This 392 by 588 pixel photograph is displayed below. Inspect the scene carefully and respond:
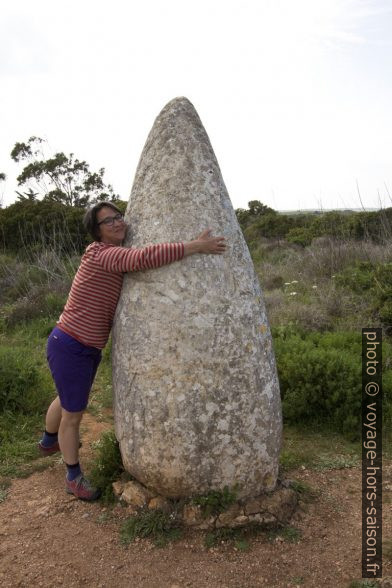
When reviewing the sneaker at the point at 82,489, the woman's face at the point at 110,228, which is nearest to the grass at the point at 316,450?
the sneaker at the point at 82,489

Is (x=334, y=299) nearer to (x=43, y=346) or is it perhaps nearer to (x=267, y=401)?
(x=43, y=346)

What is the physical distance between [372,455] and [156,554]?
214cm

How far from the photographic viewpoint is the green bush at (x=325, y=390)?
15.3 ft

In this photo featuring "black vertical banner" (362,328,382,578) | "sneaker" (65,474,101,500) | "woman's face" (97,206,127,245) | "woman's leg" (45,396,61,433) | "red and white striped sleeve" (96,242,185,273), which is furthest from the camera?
"woman's leg" (45,396,61,433)

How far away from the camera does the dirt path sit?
265 centimetres

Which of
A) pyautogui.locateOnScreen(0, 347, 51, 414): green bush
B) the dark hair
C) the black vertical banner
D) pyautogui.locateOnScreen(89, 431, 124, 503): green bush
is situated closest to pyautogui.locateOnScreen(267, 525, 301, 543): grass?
the black vertical banner

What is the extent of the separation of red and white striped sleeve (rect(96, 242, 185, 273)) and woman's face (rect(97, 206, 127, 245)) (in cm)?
23

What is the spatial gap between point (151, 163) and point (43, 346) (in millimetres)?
4736

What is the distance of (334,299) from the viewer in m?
7.81

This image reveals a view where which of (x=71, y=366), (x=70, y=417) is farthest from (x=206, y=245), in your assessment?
(x=70, y=417)

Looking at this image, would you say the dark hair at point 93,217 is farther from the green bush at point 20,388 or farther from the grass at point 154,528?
the green bush at point 20,388

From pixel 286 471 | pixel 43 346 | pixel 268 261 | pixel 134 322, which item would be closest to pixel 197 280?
pixel 134 322

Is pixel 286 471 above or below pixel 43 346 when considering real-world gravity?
below

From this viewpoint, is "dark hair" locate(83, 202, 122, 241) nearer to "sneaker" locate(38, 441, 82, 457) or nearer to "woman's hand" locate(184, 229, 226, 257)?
"woman's hand" locate(184, 229, 226, 257)
